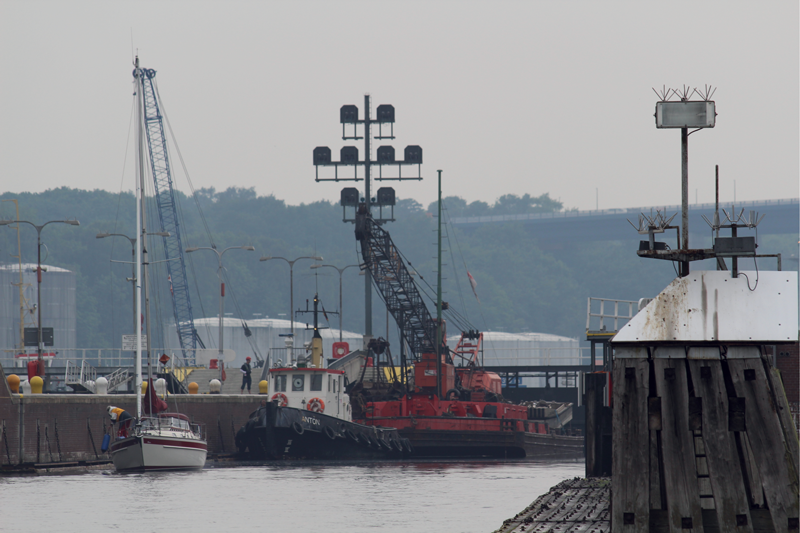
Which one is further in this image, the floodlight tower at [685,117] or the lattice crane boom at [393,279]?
the lattice crane boom at [393,279]

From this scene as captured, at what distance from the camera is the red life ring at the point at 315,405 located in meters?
54.1

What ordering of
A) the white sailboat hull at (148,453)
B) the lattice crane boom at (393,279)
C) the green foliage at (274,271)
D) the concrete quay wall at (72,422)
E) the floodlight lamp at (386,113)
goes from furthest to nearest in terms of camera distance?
the green foliage at (274,271) < the floodlight lamp at (386,113) < the lattice crane boom at (393,279) < the concrete quay wall at (72,422) < the white sailboat hull at (148,453)

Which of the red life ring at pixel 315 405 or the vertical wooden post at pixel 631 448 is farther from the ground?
the vertical wooden post at pixel 631 448

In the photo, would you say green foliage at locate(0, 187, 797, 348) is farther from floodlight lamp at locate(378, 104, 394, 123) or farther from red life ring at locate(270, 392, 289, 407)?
red life ring at locate(270, 392, 289, 407)

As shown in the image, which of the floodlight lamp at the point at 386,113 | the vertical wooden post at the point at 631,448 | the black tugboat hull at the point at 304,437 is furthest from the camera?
the floodlight lamp at the point at 386,113

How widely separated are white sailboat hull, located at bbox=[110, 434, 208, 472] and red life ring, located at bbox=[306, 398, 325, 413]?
378 inches

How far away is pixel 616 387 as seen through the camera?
58.7 feet

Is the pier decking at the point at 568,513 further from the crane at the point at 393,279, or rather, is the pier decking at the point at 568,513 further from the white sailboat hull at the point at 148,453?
the crane at the point at 393,279

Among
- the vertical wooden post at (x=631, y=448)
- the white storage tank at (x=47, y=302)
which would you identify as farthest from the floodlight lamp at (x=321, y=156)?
the vertical wooden post at (x=631, y=448)

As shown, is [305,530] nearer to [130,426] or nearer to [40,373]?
[130,426]

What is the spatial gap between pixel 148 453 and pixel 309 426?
10.0 metres

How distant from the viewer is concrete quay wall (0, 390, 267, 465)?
44.8 m

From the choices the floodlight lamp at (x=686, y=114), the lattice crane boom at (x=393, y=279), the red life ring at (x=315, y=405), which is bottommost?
the red life ring at (x=315, y=405)

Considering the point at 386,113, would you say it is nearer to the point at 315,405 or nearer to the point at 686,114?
the point at 315,405
